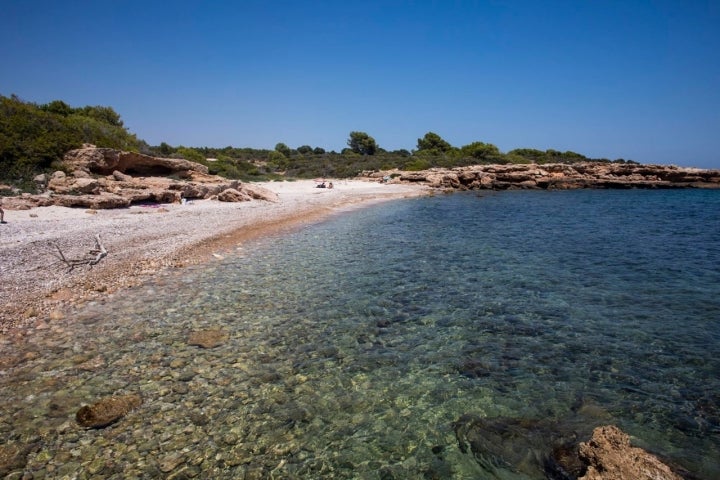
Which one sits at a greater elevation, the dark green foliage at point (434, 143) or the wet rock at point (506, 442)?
the dark green foliage at point (434, 143)

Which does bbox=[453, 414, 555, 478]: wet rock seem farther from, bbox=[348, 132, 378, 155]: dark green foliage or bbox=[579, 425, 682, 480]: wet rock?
bbox=[348, 132, 378, 155]: dark green foliage

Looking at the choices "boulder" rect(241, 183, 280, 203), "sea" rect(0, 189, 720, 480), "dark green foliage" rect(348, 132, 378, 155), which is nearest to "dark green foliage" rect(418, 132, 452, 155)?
"dark green foliage" rect(348, 132, 378, 155)

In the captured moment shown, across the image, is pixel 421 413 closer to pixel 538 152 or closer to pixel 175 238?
pixel 175 238

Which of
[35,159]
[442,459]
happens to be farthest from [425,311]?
[35,159]

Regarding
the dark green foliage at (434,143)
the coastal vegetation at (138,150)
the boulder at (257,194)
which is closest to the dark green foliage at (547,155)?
the coastal vegetation at (138,150)

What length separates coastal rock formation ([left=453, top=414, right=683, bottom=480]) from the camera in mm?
3205

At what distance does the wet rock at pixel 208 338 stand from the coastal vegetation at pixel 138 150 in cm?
1757

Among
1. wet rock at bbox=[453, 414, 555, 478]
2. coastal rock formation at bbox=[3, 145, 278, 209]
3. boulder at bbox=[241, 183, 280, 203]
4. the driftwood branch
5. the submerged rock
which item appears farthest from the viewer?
boulder at bbox=[241, 183, 280, 203]

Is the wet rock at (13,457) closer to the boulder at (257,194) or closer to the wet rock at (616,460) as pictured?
the wet rock at (616,460)

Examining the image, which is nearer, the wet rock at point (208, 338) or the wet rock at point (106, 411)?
the wet rock at point (106, 411)

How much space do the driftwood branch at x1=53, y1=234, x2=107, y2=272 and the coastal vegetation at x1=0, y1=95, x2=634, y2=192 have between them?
1076 centimetres

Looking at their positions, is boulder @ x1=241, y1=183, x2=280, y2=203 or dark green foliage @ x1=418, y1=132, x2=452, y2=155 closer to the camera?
boulder @ x1=241, y1=183, x2=280, y2=203

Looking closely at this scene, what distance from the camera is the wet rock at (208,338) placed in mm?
6621

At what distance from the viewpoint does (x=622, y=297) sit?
8.77m
